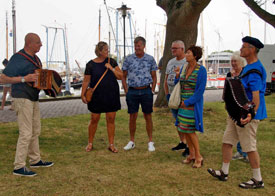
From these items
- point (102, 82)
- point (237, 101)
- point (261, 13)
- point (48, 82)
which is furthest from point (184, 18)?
point (237, 101)

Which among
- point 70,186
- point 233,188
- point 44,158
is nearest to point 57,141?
point 44,158

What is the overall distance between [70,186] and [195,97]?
2154 millimetres

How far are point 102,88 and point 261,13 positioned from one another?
18.1 feet

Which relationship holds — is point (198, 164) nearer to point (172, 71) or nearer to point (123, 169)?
point (123, 169)

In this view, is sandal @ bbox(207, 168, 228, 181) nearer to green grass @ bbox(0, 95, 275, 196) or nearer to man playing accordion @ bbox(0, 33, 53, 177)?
green grass @ bbox(0, 95, 275, 196)

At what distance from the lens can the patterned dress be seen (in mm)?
4621

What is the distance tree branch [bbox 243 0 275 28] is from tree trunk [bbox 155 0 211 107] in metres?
1.39

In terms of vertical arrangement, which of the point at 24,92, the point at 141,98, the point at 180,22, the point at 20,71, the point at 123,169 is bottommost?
the point at 123,169

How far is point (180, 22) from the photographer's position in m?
9.49

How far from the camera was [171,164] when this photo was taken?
5.01 metres

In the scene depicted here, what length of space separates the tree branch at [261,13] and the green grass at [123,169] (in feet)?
10.1

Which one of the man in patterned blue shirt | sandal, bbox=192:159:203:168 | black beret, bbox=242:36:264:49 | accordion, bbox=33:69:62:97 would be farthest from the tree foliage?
accordion, bbox=33:69:62:97

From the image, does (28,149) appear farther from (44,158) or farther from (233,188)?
(233,188)

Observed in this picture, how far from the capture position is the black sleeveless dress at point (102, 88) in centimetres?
555
